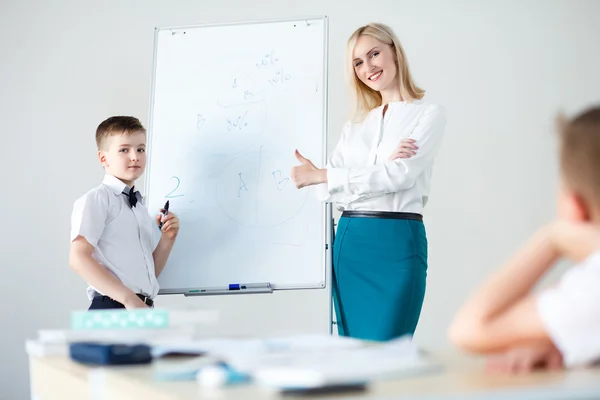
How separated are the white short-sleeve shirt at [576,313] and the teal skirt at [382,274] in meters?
1.52

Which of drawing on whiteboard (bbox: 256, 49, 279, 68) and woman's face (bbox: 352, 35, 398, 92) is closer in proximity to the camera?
woman's face (bbox: 352, 35, 398, 92)

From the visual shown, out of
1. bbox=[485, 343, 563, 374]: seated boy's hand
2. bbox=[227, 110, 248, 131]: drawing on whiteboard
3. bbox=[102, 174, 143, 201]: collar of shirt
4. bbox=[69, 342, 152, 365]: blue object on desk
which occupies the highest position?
bbox=[227, 110, 248, 131]: drawing on whiteboard

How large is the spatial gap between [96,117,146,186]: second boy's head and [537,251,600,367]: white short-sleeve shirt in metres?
2.00

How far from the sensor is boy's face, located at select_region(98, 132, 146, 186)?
2.59 m

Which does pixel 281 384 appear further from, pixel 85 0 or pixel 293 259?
pixel 85 0

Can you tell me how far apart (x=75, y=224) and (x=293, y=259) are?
75 cm

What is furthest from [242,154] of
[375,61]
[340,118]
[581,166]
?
[581,166]

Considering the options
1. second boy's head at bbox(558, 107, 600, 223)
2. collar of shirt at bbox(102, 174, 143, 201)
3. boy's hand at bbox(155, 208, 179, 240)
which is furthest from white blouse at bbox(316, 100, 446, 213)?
second boy's head at bbox(558, 107, 600, 223)

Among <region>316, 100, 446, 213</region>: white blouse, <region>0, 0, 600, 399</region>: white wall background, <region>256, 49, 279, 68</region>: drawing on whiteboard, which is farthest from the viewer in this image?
<region>0, 0, 600, 399</region>: white wall background

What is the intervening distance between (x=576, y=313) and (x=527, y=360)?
0.08 metres

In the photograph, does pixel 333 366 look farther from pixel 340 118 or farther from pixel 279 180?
pixel 340 118

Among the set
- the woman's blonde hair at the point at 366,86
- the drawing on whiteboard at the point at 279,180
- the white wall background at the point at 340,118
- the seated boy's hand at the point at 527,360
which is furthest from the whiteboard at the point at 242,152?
the seated boy's hand at the point at 527,360

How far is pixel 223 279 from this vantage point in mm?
2670

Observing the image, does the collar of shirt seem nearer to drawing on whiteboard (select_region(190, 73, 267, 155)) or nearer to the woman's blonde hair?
drawing on whiteboard (select_region(190, 73, 267, 155))
